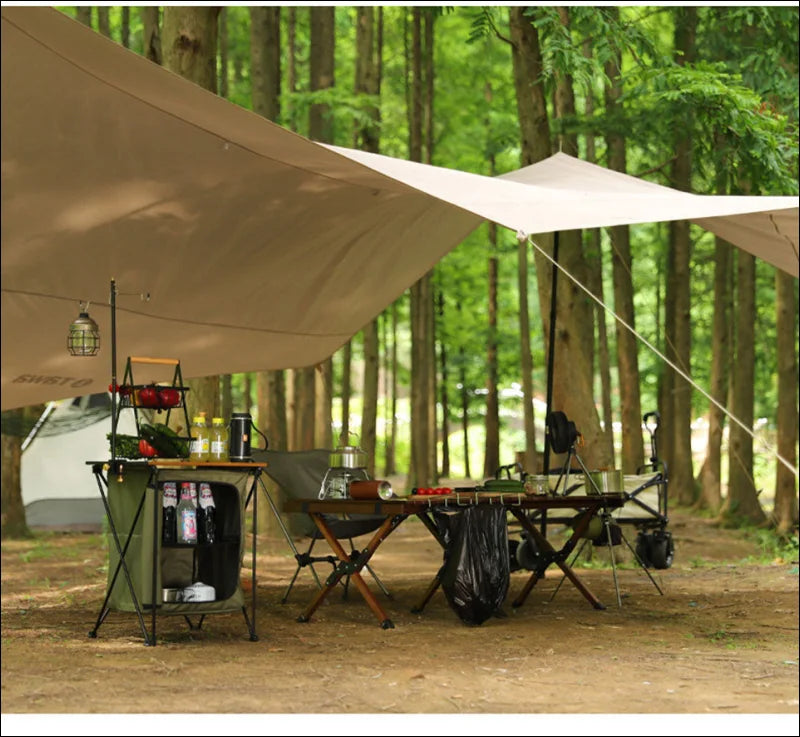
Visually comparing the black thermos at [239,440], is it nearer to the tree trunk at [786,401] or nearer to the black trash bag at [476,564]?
the black trash bag at [476,564]

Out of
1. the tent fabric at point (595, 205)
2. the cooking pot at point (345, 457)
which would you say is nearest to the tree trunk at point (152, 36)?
the tent fabric at point (595, 205)

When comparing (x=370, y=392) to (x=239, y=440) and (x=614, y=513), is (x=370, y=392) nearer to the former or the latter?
(x=614, y=513)

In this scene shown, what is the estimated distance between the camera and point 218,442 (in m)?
4.79

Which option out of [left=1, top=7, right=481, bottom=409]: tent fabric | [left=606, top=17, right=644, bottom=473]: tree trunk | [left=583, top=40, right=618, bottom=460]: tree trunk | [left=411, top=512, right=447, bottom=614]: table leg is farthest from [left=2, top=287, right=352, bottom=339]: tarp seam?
[left=606, top=17, right=644, bottom=473]: tree trunk

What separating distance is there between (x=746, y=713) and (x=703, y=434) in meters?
27.3

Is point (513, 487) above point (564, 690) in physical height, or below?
above

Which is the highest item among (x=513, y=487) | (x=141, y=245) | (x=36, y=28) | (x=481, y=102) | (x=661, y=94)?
(x=481, y=102)

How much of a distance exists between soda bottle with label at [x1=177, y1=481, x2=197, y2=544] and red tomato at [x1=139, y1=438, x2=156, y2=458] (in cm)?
22

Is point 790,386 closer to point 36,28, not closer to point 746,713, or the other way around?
point 746,713

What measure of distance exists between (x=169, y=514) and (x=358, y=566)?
3.00 feet

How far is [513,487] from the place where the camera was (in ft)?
18.1

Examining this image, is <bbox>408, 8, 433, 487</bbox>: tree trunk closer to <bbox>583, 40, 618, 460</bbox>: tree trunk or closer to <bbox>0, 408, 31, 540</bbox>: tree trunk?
<bbox>583, 40, 618, 460</bbox>: tree trunk

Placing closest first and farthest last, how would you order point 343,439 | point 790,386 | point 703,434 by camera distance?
point 343,439
point 790,386
point 703,434

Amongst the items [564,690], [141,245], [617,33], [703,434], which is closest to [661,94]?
[617,33]
